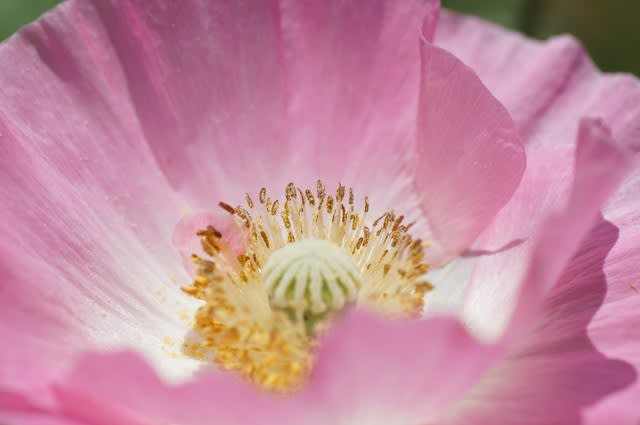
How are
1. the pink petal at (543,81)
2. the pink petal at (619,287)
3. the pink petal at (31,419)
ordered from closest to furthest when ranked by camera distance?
1. the pink petal at (31,419)
2. the pink petal at (619,287)
3. the pink petal at (543,81)

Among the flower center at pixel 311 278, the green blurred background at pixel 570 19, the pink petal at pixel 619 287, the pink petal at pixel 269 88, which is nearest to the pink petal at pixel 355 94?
the pink petal at pixel 269 88

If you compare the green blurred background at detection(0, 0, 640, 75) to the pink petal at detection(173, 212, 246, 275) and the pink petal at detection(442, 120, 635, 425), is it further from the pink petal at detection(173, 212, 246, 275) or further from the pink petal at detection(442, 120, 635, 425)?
the pink petal at detection(442, 120, 635, 425)

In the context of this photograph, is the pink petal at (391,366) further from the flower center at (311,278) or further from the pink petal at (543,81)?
the pink petal at (543,81)

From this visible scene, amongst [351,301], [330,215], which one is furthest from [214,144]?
[351,301]

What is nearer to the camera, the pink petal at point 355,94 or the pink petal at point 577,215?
the pink petal at point 577,215

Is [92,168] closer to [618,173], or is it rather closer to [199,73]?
[199,73]

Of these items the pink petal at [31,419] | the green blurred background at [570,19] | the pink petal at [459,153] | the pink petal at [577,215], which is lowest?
the pink petal at [31,419]

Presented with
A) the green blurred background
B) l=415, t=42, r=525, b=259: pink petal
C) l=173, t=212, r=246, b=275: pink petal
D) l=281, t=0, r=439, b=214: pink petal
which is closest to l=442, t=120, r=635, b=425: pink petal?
l=415, t=42, r=525, b=259: pink petal
